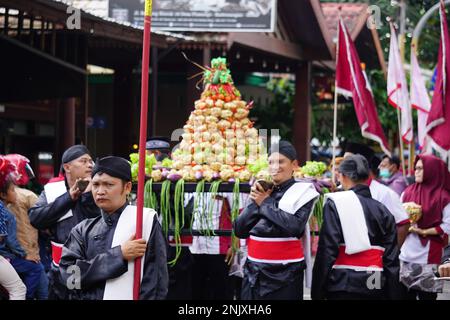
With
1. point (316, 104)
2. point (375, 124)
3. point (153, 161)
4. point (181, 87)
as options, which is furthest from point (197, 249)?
point (316, 104)

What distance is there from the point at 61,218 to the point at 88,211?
227 mm

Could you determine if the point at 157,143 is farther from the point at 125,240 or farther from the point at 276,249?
the point at 125,240

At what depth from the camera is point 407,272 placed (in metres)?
9.96

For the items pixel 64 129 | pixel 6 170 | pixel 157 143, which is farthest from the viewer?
pixel 64 129

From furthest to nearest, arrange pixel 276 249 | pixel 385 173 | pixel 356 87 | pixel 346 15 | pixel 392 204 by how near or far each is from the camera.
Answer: pixel 346 15 → pixel 385 173 → pixel 356 87 → pixel 392 204 → pixel 276 249

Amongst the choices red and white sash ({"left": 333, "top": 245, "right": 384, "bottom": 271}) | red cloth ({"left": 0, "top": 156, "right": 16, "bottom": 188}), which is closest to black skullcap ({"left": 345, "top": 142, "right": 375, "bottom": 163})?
red and white sash ({"left": 333, "top": 245, "right": 384, "bottom": 271})

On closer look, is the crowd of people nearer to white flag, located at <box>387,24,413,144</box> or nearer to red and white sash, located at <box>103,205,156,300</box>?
red and white sash, located at <box>103,205,156,300</box>

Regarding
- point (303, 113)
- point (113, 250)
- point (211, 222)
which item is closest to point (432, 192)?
point (211, 222)

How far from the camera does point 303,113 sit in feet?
73.3

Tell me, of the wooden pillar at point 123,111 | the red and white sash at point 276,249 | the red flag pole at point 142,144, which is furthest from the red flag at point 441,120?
the wooden pillar at point 123,111

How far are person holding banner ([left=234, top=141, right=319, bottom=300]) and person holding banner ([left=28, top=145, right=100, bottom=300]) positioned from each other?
1276 millimetres

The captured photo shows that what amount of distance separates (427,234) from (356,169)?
5.82 ft

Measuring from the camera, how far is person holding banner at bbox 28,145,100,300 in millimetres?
7980

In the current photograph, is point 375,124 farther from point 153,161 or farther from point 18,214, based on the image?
point 18,214
